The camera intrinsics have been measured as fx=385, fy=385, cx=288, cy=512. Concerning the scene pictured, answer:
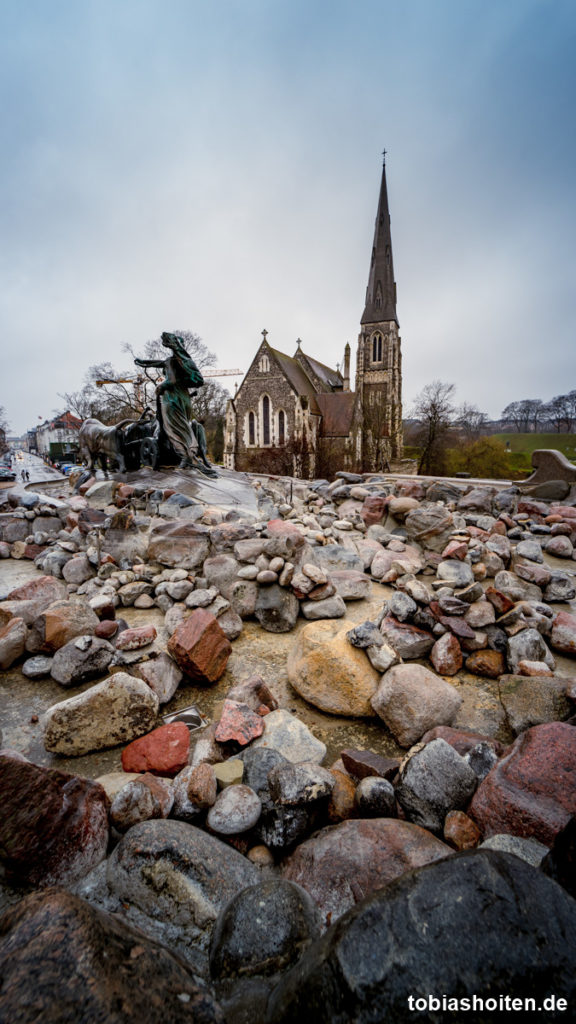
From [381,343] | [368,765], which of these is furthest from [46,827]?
[381,343]

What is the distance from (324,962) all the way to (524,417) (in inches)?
2628

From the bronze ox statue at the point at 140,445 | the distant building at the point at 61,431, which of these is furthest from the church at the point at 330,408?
the distant building at the point at 61,431

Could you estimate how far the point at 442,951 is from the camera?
0.69 m

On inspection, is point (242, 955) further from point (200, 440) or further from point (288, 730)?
point (200, 440)

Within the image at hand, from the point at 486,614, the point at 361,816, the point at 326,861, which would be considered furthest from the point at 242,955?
the point at 486,614

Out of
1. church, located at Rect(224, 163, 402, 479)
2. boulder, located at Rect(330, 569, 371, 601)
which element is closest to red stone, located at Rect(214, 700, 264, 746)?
boulder, located at Rect(330, 569, 371, 601)

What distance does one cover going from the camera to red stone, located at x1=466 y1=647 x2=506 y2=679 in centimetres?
312

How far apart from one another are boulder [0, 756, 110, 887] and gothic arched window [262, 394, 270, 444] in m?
32.8

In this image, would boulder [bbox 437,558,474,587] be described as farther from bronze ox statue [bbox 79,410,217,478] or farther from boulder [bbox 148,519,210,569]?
bronze ox statue [bbox 79,410,217,478]

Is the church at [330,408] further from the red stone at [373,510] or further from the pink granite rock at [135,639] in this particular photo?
the pink granite rock at [135,639]

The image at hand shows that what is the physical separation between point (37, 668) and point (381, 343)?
39.2 metres

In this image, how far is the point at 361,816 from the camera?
177cm

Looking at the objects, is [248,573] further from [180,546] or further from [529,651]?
[529,651]

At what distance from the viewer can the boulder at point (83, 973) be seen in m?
0.69
